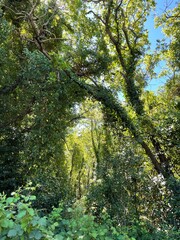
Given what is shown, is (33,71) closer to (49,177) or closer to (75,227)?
(49,177)

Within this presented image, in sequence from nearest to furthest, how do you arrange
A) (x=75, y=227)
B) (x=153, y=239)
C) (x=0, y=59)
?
(x=75, y=227) < (x=153, y=239) < (x=0, y=59)

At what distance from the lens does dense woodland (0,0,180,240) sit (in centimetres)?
524

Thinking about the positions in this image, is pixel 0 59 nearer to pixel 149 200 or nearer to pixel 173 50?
pixel 149 200

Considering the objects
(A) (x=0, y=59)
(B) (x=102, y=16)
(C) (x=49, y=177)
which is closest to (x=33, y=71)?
(A) (x=0, y=59)

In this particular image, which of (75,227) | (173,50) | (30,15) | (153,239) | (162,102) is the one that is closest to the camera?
(75,227)

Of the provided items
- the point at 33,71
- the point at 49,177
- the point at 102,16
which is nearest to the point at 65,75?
the point at 33,71

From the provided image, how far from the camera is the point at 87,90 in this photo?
665 centimetres

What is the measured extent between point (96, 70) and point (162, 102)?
295 centimetres

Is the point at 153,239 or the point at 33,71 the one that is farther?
the point at 33,71

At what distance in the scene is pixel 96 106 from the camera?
7.49m

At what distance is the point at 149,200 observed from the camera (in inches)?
217

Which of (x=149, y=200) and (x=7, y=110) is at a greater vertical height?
(x=7, y=110)

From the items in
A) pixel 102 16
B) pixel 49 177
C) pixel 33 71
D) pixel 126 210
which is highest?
pixel 102 16

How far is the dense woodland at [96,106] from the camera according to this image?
17.2 feet
